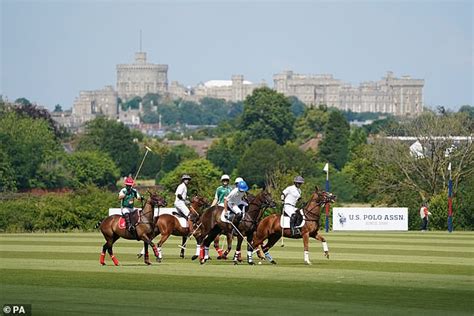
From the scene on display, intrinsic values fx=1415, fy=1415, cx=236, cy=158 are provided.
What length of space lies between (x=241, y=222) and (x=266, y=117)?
127557 mm

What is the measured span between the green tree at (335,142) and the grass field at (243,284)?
3936 inches

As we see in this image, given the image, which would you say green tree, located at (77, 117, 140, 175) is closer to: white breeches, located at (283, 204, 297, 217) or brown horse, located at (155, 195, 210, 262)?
brown horse, located at (155, 195, 210, 262)

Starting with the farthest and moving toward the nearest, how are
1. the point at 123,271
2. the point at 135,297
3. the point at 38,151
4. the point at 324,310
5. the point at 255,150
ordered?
the point at 255,150, the point at 38,151, the point at 123,271, the point at 135,297, the point at 324,310

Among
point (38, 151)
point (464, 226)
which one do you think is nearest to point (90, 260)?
point (464, 226)

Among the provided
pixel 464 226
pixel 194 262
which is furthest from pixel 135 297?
pixel 464 226

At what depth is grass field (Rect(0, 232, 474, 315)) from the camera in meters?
23.0

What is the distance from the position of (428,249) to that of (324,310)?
56.6 feet

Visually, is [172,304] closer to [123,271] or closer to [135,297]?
[135,297]

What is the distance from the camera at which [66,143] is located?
173 metres

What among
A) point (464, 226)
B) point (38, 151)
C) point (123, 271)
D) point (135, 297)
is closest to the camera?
point (135, 297)

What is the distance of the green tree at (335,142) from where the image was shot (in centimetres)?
13812

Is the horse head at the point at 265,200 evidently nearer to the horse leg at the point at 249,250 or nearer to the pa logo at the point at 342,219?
the horse leg at the point at 249,250

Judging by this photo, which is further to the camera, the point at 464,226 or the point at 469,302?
the point at 464,226

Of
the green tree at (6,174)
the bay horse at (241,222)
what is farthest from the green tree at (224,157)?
the bay horse at (241,222)
